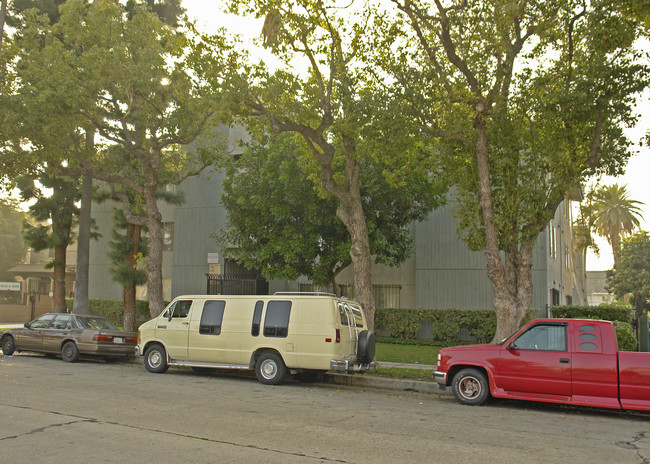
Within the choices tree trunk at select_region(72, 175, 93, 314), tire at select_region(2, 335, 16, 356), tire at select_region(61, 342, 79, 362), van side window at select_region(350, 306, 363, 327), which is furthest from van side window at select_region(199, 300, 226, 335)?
tree trunk at select_region(72, 175, 93, 314)

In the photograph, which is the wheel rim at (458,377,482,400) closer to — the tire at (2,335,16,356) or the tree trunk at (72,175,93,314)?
the tire at (2,335,16,356)

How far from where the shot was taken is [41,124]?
18406 millimetres

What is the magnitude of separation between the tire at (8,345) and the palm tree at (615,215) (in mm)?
57996

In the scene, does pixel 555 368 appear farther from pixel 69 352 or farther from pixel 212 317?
pixel 69 352

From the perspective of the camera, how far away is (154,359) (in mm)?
14320

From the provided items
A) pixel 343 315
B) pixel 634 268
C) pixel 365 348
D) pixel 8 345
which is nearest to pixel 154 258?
pixel 8 345

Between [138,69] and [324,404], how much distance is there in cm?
1250

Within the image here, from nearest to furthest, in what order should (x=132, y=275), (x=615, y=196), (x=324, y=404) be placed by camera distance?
(x=324, y=404), (x=132, y=275), (x=615, y=196)

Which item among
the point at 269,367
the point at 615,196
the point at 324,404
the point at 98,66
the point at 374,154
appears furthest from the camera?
the point at 615,196

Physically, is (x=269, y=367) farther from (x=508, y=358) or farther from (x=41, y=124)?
(x=41, y=124)

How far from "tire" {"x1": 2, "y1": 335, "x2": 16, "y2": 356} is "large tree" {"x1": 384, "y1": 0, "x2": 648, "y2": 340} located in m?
13.5

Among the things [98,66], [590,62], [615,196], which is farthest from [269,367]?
[615,196]

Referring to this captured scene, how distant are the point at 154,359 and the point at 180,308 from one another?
57.5 inches

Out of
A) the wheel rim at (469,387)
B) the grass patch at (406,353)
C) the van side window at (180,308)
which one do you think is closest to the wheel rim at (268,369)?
the van side window at (180,308)
